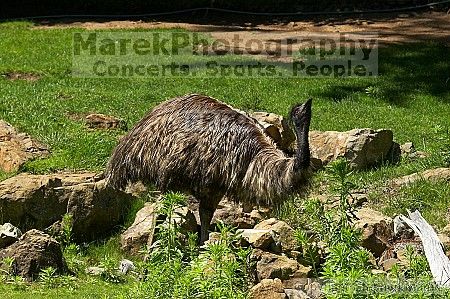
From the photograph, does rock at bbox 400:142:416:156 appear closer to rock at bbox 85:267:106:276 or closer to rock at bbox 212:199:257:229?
rock at bbox 212:199:257:229

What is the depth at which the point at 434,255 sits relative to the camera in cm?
601

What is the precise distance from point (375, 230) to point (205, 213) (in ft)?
4.82

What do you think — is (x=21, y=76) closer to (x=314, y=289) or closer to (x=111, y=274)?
(x=111, y=274)

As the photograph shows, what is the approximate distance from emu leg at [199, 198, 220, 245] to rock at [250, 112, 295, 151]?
2023 millimetres

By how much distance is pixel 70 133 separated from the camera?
11781mm

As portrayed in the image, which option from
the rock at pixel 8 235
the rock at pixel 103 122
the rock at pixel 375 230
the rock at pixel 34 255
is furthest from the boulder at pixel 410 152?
the rock at pixel 34 255

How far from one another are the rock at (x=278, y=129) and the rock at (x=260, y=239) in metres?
2.89

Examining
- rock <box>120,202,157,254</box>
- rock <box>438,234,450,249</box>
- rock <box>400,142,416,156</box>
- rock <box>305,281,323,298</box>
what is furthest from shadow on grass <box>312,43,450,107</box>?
rock <box>305,281,323,298</box>

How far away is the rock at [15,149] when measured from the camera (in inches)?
409

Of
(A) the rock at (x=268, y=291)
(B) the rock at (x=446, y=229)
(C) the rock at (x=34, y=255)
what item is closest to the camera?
(A) the rock at (x=268, y=291)

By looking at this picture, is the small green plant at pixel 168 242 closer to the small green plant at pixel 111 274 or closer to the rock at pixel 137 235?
the small green plant at pixel 111 274

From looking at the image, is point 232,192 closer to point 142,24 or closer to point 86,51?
point 86,51

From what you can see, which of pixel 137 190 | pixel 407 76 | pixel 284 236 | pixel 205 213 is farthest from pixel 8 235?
pixel 407 76

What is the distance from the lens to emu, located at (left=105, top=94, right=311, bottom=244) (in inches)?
303
